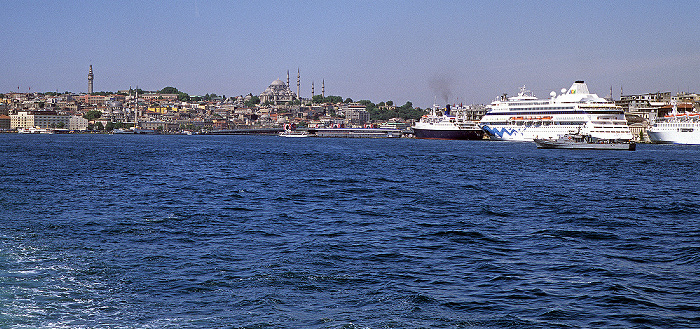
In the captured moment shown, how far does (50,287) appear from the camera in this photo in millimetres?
8727

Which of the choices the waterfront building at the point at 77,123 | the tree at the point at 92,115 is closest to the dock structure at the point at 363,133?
the waterfront building at the point at 77,123

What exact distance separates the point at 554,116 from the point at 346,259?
7641 centimetres

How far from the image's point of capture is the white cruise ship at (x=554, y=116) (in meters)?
79.9

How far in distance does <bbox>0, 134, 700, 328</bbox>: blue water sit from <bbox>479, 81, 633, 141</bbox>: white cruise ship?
60.8 metres

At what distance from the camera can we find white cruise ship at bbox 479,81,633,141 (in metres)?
79.9

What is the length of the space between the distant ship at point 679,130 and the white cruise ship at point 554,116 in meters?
3.34

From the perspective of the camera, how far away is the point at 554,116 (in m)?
82.6

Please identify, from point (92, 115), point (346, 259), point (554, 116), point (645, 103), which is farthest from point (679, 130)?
point (92, 115)

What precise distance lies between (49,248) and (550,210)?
11548 mm

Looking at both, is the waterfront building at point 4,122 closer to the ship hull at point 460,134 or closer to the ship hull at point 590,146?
the ship hull at point 460,134

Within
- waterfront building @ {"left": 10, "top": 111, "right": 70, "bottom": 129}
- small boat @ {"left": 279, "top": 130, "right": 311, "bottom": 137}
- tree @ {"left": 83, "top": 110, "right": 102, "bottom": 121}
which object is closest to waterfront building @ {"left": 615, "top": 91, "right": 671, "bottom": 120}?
small boat @ {"left": 279, "top": 130, "right": 311, "bottom": 137}

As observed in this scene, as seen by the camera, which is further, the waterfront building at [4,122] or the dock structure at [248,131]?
the dock structure at [248,131]

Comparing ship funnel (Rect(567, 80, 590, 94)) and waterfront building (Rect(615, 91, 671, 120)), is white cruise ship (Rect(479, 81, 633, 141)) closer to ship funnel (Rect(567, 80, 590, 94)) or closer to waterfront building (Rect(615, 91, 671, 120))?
ship funnel (Rect(567, 80, 590, 94))

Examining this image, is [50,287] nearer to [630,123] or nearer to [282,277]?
[282,277]
